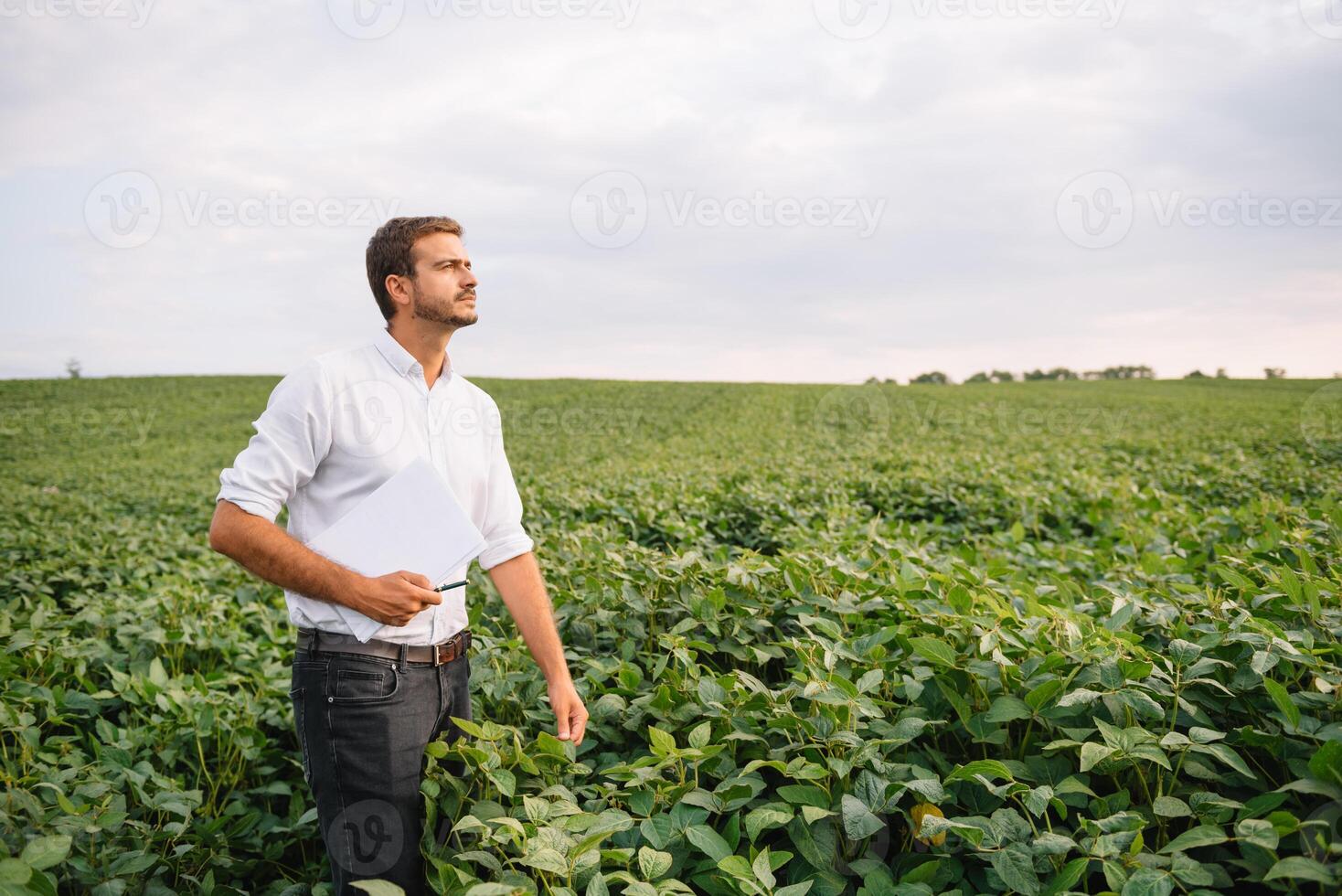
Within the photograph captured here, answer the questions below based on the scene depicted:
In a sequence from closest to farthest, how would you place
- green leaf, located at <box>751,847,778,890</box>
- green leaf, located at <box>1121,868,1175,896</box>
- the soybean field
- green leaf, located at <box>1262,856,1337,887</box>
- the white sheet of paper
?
1. green leaf, located at <box>1262,856,1337,887</box>
2. green leaf, located at <box>1121,868,1175,896</box>
3. green leaf, located at <box>751,847,778,890</box>
4. the soybean field
5. the white sheet of paper

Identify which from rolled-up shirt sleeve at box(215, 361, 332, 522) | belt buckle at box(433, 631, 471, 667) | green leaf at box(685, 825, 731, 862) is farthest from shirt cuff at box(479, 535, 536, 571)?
green leaf at box(685, 825, 731, 862)

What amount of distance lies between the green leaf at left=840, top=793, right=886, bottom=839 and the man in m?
0.94

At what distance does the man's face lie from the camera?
2.54 m

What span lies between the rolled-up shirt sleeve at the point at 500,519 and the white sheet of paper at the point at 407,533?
43cm

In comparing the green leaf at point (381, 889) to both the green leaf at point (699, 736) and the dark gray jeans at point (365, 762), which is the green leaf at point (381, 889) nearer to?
the dark gray jeans at point (365, 762)

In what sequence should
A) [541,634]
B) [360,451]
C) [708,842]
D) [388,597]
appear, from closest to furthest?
1. [708,842]
2. [388,597]
3. [360,451]
4. [541,634]

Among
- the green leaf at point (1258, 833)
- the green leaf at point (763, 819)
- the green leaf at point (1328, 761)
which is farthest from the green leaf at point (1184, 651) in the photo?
the green leaf at point (763, 819)

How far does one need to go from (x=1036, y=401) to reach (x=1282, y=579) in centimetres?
4021

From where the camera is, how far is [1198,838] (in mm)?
1631

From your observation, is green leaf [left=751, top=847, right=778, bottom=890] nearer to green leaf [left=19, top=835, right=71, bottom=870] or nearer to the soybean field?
the soybean field

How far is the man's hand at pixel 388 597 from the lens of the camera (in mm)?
2166

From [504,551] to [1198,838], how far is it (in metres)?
2.08

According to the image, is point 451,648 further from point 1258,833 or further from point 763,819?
point 1258,833

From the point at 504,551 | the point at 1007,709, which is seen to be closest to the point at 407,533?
the point at 504,551
